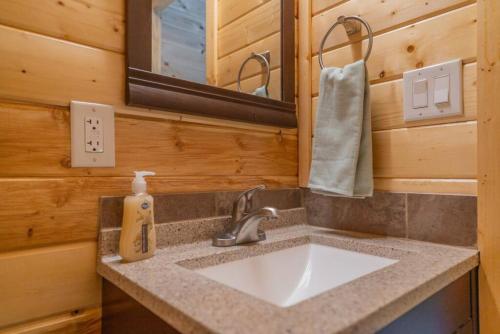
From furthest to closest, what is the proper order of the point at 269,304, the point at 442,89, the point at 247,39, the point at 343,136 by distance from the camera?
the point at 247,39 → the point at 343,136 → the point at 442,89 → the point at 269,304

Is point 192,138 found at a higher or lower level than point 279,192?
higher

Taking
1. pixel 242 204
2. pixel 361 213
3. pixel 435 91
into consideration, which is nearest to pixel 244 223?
pixel 242 204

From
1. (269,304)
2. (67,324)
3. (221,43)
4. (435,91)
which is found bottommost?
(67,324)

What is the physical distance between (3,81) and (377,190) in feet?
2.97

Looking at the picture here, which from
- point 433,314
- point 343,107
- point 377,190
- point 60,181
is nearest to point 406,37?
point 343,107

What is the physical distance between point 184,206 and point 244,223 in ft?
0.52

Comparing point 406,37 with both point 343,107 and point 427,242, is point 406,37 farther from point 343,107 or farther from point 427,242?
point 427,242

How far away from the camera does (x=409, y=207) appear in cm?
84

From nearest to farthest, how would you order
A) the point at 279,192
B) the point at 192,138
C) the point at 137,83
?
1. the point at 137,83
2. the point at 192,138
3. the point at 279,192

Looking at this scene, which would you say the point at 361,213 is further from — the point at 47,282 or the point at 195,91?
the point at 47,282

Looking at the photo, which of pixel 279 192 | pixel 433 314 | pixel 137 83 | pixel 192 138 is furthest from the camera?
pixel 279 192

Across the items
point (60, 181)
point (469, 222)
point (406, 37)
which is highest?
point (406, 37)

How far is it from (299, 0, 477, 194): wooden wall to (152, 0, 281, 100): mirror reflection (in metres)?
0.20

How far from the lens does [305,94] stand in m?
1.08
